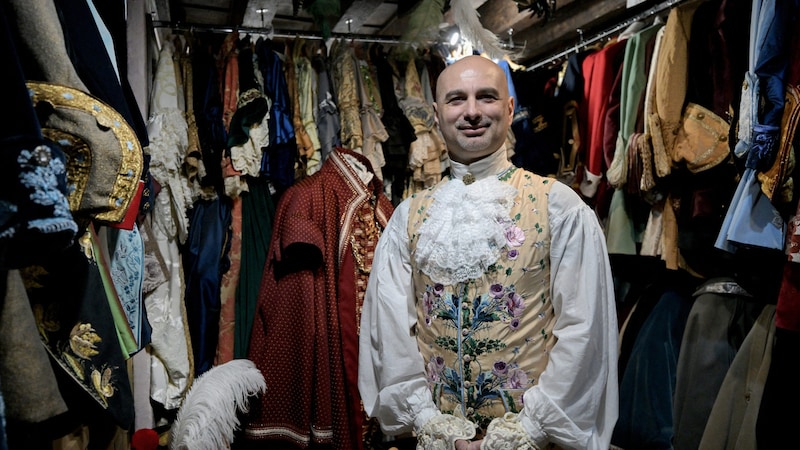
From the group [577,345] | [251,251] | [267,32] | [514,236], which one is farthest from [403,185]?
[577,345]

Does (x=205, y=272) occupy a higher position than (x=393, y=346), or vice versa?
(x=205, y=272)

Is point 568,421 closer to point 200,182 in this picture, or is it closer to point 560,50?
point 200,182

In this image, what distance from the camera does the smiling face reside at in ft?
4.58

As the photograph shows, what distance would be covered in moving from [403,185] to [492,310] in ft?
4.29

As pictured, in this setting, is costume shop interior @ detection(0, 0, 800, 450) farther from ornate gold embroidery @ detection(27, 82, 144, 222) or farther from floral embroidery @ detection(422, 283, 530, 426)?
ornate gold embroidery @ detection(27, 82, 144, 222)

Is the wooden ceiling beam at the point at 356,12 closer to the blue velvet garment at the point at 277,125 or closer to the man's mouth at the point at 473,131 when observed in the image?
the blue velvet garment at the point at 277,125

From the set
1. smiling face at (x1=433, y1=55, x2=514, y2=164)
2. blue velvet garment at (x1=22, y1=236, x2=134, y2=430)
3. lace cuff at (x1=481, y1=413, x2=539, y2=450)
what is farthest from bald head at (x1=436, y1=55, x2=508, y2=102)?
blue velvet garment at (x1=22, y1=236, x2=134, y2=430)

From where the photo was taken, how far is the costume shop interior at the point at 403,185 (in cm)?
152

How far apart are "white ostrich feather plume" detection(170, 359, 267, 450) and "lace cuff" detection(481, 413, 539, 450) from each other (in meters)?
0.75

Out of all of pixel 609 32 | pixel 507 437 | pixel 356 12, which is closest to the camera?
pixel 507 437

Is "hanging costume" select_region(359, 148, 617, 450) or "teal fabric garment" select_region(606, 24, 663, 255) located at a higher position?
"teal fabric garment" select_region(606, 24, 663, 255)

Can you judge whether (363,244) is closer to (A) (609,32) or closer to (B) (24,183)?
(A) (609,32)

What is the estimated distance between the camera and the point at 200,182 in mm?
2234

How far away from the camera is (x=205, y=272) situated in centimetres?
221
